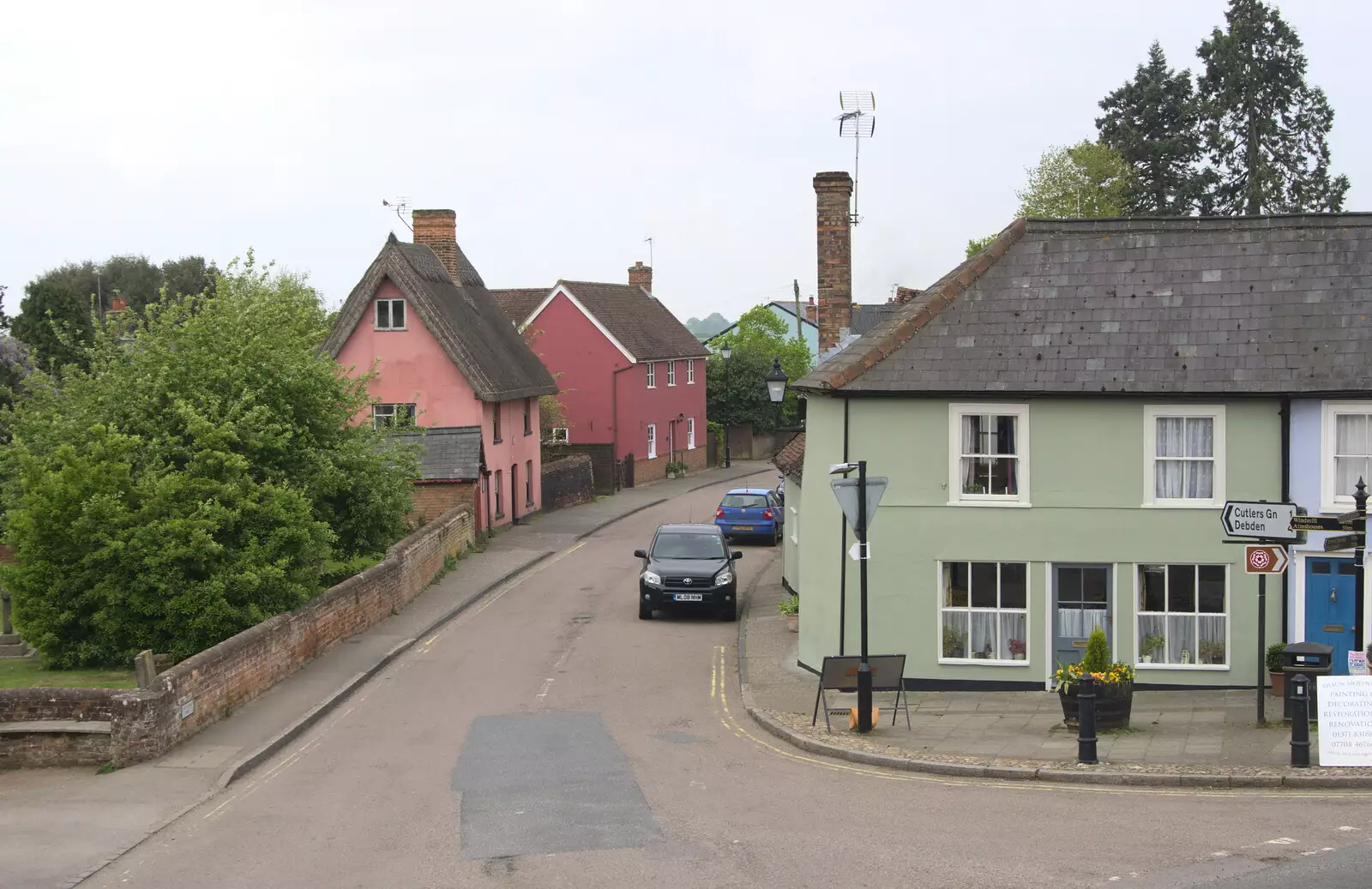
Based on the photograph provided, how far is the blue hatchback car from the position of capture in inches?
1539

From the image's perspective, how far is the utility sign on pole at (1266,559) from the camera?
50.5ft

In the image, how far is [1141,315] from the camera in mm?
20172

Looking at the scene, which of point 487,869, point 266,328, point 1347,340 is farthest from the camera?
point 266,328

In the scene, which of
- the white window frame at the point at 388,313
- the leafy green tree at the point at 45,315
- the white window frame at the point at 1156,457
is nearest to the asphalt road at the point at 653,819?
the white window frame at the point at 1156,457

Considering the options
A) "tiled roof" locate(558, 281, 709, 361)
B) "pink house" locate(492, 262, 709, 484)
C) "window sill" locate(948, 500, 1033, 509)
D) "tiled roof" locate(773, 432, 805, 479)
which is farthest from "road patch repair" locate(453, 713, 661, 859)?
"tiled roof" locate(558, 281, 709, 361)

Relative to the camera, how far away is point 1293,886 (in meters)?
10.3

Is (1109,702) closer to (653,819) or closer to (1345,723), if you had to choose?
(1345,723)

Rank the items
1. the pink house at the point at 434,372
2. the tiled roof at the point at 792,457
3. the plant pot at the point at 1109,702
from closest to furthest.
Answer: the plant pot at the point at 1109,702 < the tiled roof at the point at 792,457 < the pink house at the point at 434,372

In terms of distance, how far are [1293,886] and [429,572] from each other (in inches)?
913

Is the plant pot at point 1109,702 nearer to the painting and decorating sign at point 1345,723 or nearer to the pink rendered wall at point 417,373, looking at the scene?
the painting and decorating sign at point 1345,723

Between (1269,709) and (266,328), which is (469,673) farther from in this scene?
(1269,709)

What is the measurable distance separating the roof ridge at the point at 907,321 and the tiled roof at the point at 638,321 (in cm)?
3656

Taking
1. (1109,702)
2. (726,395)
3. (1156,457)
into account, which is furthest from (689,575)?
(726,395)

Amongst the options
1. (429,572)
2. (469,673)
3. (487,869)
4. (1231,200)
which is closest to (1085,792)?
(487,869)
